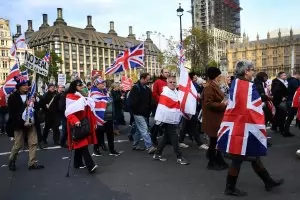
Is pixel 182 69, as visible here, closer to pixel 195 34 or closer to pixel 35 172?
pixel 35 172

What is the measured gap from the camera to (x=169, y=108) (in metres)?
7.59

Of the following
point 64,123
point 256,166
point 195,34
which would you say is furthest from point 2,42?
point 256,166

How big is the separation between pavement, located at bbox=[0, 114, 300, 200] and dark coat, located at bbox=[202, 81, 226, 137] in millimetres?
812

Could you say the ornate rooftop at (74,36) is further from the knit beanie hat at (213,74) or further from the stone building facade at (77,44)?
the knit beanie hat at (213,74)

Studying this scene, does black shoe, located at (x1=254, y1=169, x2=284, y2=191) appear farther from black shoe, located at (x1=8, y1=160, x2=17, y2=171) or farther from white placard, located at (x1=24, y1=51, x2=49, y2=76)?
white placard, located at (x1=24, y1=51, x2=49, y2=76)

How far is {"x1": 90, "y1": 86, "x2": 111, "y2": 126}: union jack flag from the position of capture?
8672mm

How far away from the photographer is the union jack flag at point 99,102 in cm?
867

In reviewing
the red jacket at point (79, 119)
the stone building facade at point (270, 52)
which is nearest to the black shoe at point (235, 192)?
the red jacket at point (79, 119)

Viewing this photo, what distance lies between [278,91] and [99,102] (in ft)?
17.3

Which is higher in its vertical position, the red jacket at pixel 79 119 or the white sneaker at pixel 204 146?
the red jacket at pixel 79 119

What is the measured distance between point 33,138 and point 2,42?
9106cm

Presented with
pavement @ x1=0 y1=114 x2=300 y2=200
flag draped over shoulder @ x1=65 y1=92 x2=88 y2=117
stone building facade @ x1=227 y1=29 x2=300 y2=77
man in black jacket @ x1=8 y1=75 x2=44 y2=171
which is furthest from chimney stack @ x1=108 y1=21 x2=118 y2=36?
flag draped over shoulder @ x1=65 y1=92 x2=88 y2=117

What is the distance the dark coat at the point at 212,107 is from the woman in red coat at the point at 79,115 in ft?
7.32

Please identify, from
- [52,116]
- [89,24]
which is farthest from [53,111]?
[89,24]
